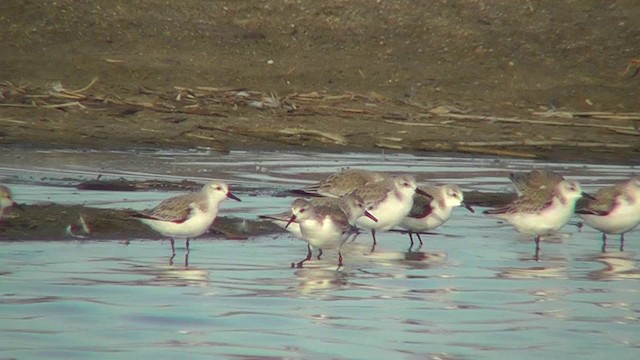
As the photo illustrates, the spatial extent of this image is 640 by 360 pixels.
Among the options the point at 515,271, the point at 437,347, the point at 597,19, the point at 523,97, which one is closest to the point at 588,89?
the point at 523,97

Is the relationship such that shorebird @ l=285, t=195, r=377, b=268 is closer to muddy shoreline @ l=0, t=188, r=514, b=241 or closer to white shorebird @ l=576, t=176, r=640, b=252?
muddy shoreline @ l=0, t=188, r=514, b=241

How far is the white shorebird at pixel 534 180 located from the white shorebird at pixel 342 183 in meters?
1.80

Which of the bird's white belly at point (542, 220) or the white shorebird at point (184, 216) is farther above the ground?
the bird's white belly at point (542, 220)

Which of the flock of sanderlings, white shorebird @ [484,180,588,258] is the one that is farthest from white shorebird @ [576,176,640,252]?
white shorebird @ [484,180,588,258]

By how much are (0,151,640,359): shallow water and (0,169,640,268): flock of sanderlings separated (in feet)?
0.80

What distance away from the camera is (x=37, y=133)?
23.1 meters

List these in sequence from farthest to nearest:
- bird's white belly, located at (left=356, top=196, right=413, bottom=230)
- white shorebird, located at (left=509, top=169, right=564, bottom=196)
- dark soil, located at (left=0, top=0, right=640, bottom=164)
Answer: dark soil, located at (left=0, top=0, right=640, bottom=164)
white shorebird, located at (left=509, top=169, right=564, bottom=196)
bird's white belly, located at (left=356, top=196, right=413, bottom=230)

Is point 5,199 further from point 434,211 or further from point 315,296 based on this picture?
point 434,211

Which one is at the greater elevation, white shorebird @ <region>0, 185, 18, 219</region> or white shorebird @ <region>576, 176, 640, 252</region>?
white shorebird @ <region>576, 176, 640, 252</region>

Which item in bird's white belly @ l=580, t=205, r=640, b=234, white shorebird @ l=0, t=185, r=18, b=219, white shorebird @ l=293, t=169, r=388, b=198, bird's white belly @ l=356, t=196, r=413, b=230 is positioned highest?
white shorebird @ l=293, t=169, r=388, b=198

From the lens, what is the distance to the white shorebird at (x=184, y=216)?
14.7 meters

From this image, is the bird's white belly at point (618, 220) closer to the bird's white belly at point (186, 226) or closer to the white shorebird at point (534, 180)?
the white shorebird at point (534, 180)

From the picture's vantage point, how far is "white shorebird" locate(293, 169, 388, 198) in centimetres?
1764

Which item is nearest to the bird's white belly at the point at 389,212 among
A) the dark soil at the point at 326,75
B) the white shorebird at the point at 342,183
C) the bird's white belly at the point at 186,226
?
the white shorebird at the point at 342,183
